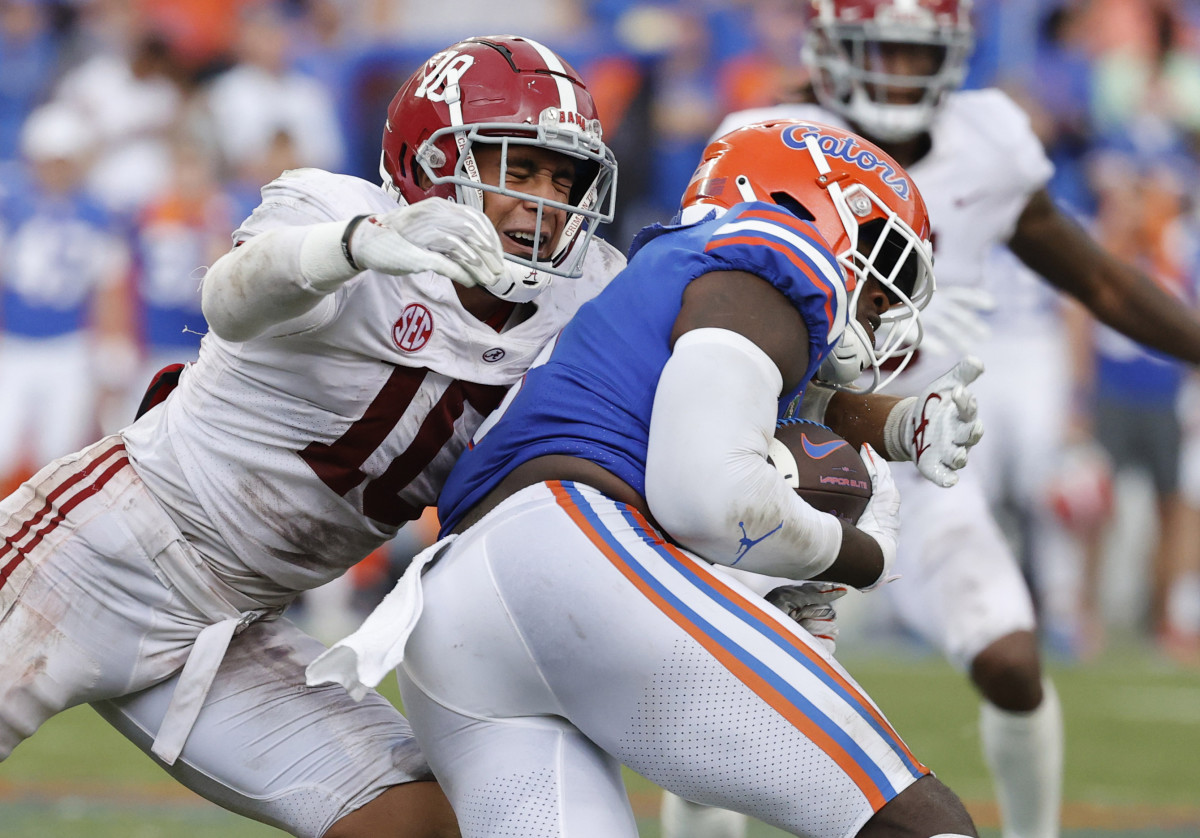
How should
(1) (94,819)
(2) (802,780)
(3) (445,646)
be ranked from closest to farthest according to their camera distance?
(2) (802,780), (3) (445,646), (1) (94,819)

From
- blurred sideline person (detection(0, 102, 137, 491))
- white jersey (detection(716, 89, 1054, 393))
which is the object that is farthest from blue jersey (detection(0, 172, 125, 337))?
white jersey (detection(716, 89, 1054, 393))

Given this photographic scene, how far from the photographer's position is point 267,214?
2.59 meters

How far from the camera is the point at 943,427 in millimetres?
2711

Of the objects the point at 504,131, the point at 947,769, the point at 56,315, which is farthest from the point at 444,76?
the point at 56,315

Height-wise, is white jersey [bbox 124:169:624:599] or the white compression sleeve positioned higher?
the white compression sleeve

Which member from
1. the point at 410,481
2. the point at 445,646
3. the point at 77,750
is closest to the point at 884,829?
the point at 445,646

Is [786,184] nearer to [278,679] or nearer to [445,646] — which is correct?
[445,646]

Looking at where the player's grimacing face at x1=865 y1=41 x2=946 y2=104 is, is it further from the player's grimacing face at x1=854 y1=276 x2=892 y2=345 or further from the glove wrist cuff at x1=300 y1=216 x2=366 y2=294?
the glove wrist cuff at x1=300 y1=216 x2=366 y2=294

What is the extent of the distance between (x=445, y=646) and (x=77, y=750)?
3.73 m

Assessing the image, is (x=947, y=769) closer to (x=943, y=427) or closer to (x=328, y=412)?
(x=943, y=427)

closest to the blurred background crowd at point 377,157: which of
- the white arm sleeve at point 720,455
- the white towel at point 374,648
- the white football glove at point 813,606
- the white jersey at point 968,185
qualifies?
the white jersey at point 968,185

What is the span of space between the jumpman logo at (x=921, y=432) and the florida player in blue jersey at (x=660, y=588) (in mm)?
315

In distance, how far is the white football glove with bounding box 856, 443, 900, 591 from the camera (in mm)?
2490

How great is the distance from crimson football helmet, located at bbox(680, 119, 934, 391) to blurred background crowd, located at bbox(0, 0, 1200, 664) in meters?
5.61
